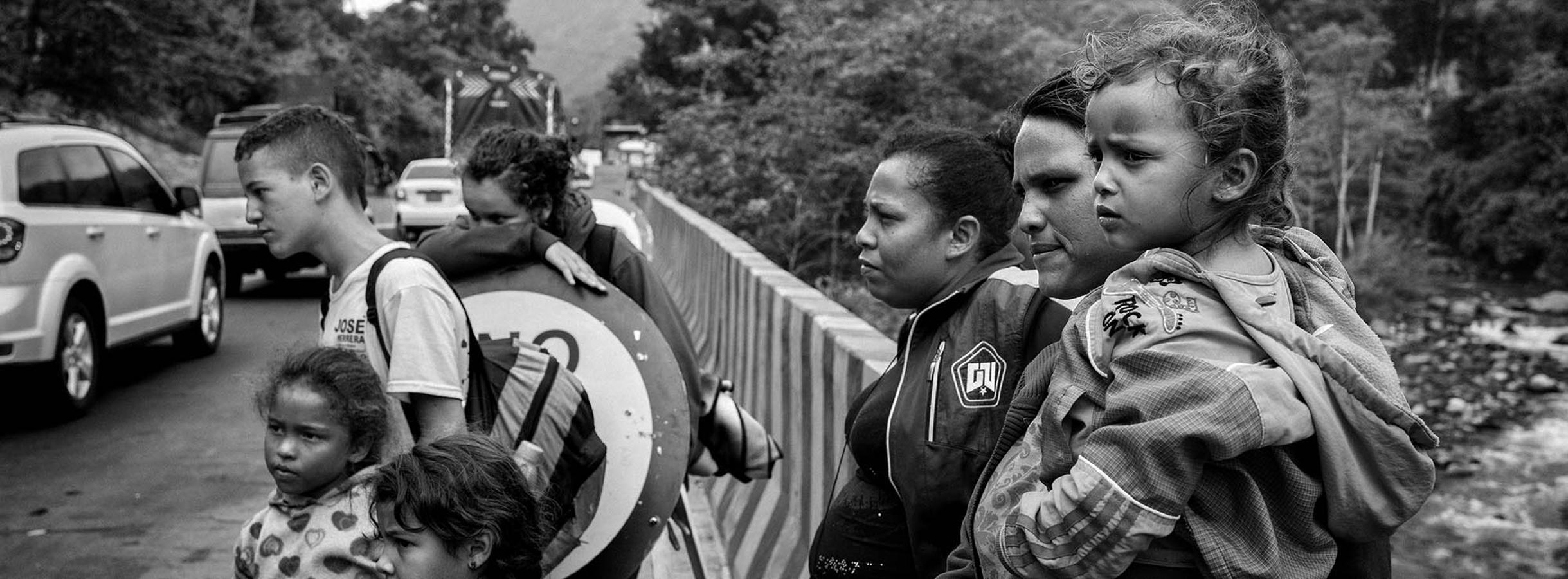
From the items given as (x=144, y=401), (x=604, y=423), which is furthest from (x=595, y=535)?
(x=144, y=401)

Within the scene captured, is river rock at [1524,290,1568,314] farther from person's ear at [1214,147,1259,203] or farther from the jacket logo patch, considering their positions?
person's ear at [1214,147,1259,203]

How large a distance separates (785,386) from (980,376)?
11.4 ft

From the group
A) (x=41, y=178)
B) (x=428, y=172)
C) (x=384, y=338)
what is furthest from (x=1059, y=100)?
(x=428, y=172)

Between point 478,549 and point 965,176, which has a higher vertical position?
point 965,176

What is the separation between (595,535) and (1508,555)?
14703mm

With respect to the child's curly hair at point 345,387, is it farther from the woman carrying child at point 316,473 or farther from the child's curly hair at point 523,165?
the child's curly hair at point 523,165

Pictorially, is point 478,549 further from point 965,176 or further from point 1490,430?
point 1490,430

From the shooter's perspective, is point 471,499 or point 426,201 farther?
point 426,201

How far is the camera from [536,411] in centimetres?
317

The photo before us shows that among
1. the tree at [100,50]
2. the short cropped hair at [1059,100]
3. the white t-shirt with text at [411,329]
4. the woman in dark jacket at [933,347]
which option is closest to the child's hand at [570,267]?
the white t-shirt with text at [411,329]

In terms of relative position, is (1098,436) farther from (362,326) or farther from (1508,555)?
(1508,555)

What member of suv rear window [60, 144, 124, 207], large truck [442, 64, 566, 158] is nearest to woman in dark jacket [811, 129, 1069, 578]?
suv rear window [60, 144, 124, 207]

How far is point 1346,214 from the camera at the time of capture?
37.4m

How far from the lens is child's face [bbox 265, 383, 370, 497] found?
2820mm
